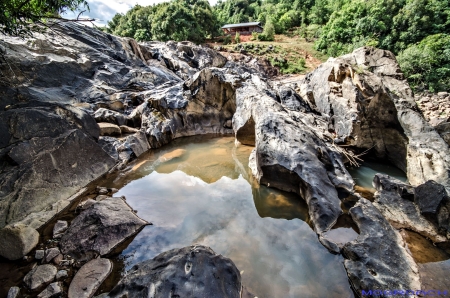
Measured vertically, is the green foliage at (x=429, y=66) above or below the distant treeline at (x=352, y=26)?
below

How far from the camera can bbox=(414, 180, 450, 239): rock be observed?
4.13 metres

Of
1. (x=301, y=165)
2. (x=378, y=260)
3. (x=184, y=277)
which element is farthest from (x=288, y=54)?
(x=184, y=277)

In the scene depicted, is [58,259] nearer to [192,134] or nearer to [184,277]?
[184,277]

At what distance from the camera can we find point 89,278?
312cm

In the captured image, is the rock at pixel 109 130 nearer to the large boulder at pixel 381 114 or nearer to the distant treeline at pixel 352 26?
the large boulder at pixel 381 114

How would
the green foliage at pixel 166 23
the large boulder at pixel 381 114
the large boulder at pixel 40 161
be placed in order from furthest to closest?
1. the green foliage at pixel 166 23
2. the large boulder at pixel 381 114
3. the large boulder at pixel 40 161

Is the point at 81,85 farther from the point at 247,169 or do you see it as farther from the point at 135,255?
the point at 135,255

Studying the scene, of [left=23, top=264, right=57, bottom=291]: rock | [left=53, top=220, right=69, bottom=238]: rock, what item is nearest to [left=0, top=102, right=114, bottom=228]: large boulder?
[left=53, top=220, right=69, bottom=238]: rock

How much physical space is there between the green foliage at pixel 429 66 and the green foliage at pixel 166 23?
90.6 feet

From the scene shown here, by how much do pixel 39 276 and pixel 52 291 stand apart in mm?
438

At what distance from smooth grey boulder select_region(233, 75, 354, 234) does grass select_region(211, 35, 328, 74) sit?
82.2 feet

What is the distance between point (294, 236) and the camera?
164 inches

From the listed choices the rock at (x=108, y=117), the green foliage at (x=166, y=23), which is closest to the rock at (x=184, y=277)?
the rock at (x=108, y=117)

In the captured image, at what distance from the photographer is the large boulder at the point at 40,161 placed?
4.25 metres
